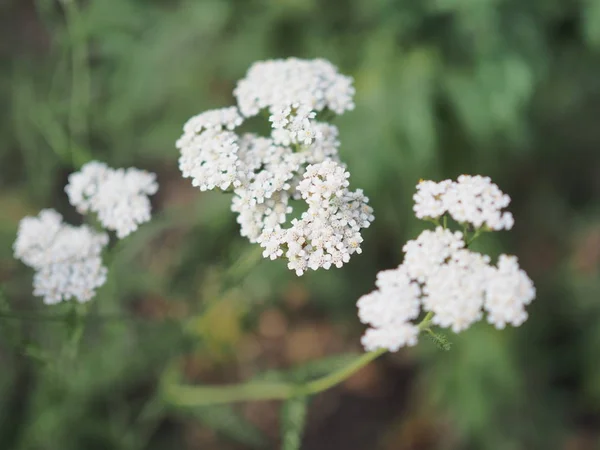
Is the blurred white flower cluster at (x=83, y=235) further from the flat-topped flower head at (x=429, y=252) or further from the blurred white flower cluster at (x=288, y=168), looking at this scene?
the flat-topped flower head at (x=429, y=252)

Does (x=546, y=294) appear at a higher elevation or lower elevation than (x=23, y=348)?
higher

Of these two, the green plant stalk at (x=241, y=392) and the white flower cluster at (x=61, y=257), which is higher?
the white flower cluster at (x=61, y=257)

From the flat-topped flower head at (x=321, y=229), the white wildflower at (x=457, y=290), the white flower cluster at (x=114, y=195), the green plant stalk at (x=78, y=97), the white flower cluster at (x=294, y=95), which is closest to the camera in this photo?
the white wildflower at (x=457, y=290)

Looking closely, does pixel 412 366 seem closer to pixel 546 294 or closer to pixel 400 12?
pixel 546 294

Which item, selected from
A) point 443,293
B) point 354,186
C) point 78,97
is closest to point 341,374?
point 443,293

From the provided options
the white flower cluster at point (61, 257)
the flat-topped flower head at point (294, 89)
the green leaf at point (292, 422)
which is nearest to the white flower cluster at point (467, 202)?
the flat-topped flower head at point (294, 89)

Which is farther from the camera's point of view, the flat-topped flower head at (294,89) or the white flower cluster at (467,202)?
the flat-topped flower head at (294,89)

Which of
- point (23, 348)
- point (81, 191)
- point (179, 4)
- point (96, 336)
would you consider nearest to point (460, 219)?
point (81, 191)
